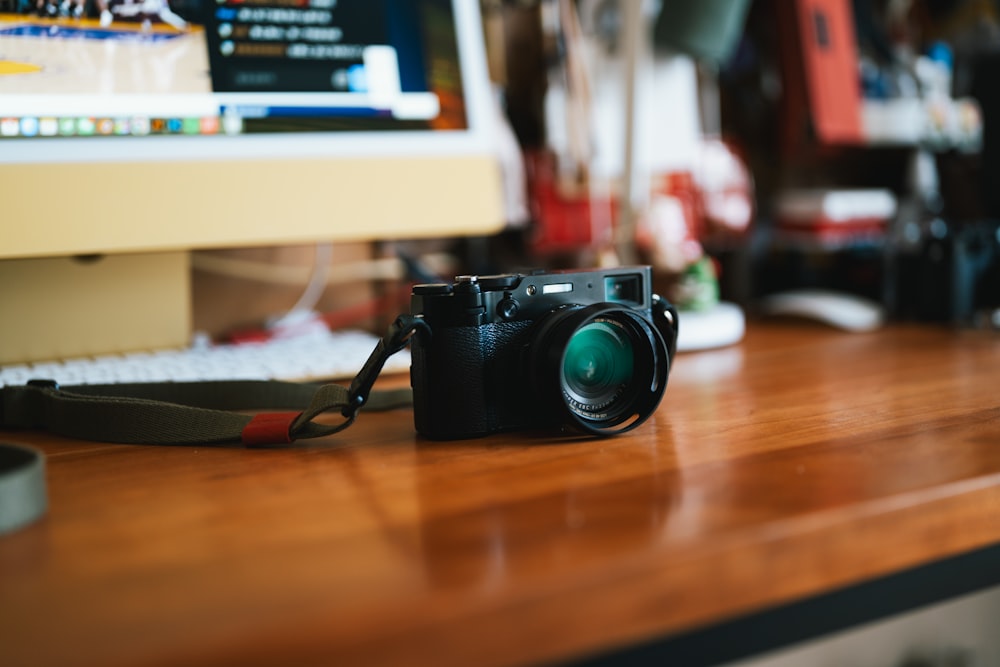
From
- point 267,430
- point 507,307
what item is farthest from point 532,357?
point 267,430

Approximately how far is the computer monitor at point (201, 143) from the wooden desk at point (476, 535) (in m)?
0.22

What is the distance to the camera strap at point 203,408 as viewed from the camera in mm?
508

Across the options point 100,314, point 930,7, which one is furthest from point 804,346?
point 930,7

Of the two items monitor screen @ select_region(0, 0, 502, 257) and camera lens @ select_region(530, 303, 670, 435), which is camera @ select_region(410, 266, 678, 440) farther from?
monitor screen @ select_region(0, 0, 502, 257)

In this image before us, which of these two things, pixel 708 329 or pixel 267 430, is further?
pixel 708 329

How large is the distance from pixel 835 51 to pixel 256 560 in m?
1.04

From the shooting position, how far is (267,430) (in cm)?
52

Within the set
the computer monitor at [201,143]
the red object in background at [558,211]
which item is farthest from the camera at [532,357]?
the red object in background at [558,211]

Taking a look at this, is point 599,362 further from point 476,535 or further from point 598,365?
point 476,535

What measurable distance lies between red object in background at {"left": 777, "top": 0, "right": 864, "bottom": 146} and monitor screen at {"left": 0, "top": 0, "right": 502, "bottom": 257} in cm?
49

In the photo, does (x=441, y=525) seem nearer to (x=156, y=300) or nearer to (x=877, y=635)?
(x=156, y=300)

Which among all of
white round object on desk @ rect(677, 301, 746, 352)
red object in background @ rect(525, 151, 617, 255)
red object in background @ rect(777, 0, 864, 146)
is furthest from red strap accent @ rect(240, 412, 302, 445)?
red object in background @ rect(777, 0, 864, 146)

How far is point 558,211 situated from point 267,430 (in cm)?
62

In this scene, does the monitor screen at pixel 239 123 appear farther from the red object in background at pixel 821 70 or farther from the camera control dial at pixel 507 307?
the red object in background at pixel 821 70
